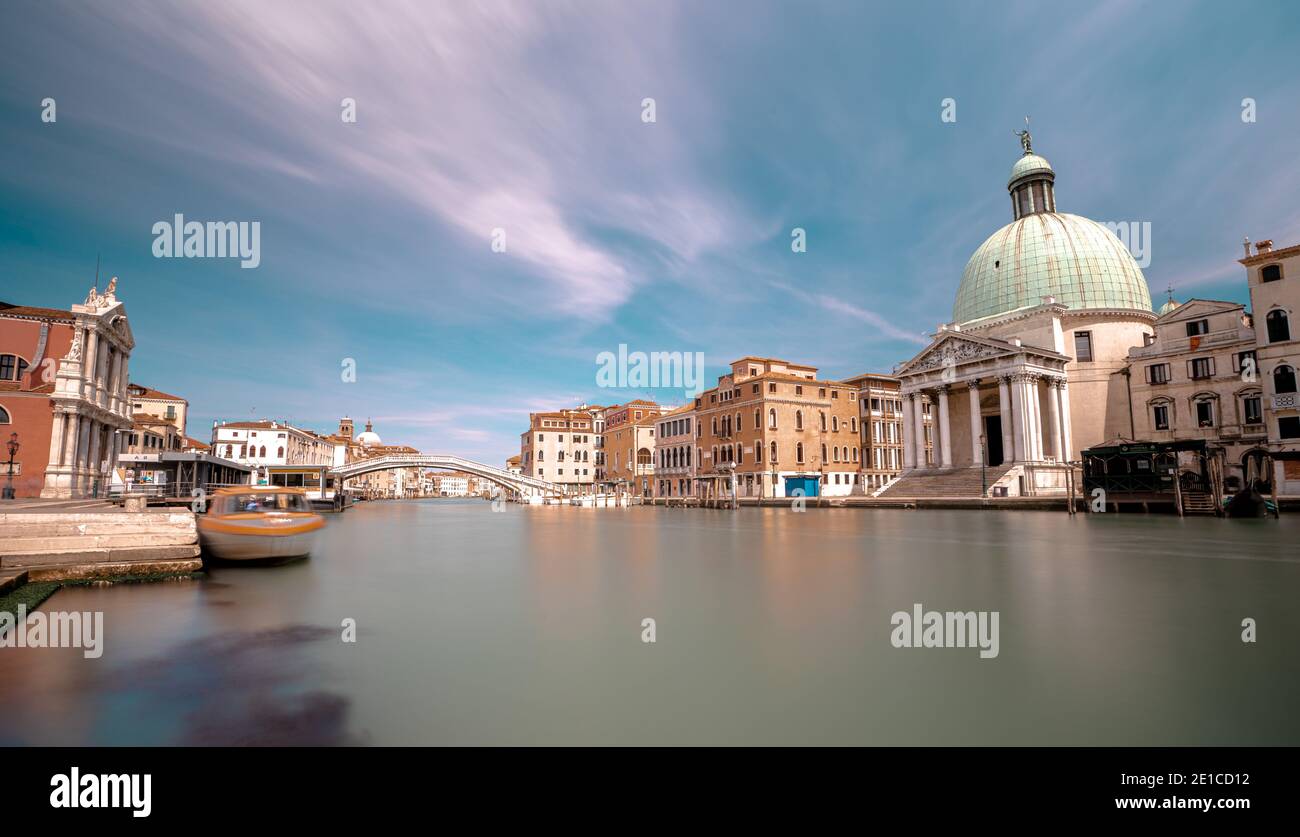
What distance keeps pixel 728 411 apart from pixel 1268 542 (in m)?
42.2

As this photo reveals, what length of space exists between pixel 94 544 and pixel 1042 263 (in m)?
56.9

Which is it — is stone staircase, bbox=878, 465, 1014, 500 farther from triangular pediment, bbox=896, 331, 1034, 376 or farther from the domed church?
triangular pediment, bbox=896, 331, 1034, 376

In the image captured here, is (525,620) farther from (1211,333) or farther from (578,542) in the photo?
(1211,333)

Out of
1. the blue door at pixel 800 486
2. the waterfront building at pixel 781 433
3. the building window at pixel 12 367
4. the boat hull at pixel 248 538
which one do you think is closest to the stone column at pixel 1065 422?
the waterfront building at pixel 781 433

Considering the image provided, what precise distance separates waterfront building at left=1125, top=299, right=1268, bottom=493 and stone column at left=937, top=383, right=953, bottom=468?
429 inches

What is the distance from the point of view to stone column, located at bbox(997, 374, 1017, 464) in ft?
139

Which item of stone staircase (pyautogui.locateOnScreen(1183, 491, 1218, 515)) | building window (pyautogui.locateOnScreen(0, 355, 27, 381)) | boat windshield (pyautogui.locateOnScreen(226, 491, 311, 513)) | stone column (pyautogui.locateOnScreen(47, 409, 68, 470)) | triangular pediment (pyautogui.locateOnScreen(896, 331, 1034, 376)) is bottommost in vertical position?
stone staircase (pyautogui.locateOnScreen(1183, 491, 1218, 515))

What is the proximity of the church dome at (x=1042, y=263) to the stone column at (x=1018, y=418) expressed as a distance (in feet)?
31.8

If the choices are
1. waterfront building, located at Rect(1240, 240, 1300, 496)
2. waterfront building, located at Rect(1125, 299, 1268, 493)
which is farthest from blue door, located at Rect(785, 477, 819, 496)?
waterfront building, located at Rect(1240, 240, 1300, 496)

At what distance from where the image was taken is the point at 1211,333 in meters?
35.8

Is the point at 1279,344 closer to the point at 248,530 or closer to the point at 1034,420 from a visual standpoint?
the point at 1034,420

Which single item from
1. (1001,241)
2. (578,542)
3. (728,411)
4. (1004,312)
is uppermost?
(1001,241)

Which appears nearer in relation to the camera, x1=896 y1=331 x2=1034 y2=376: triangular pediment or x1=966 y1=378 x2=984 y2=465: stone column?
x1=896 y1=331 x2=1034 y2=376: triangular pediment
